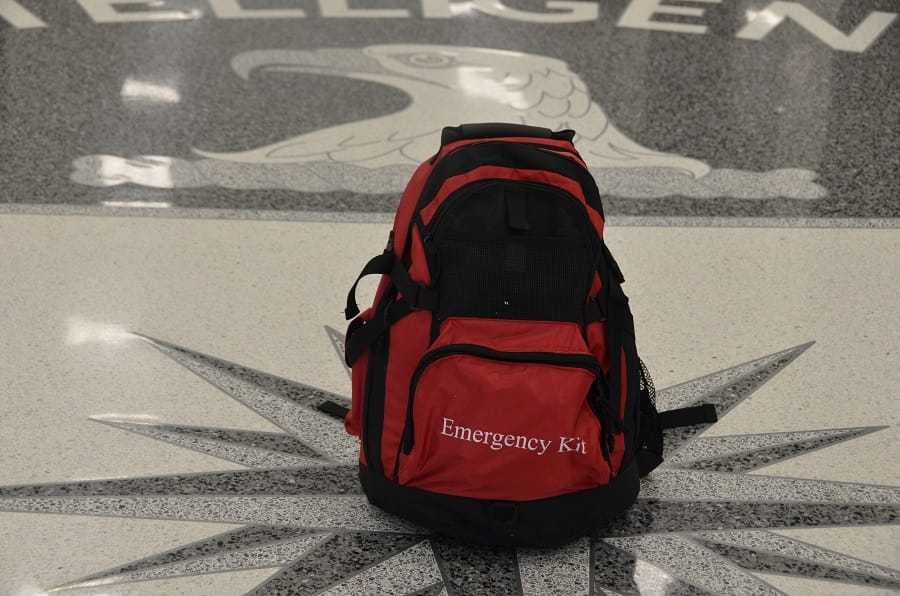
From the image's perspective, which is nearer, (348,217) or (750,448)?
(750,448)

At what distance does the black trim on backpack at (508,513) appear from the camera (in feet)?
5.24

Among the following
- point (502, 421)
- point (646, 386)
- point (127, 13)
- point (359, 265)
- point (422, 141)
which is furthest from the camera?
point (127, 13)

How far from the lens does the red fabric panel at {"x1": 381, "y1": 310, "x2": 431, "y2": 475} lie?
1612 mm

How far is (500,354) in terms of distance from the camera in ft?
5.11

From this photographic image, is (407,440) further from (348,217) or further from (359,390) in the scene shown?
(348,217)

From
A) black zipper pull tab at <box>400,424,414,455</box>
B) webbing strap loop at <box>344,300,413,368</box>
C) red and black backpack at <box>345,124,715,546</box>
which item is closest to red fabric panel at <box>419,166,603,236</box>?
red and black backpack at <box>345,124,715,546</box>

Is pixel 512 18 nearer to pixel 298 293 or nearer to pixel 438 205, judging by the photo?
pixel 298 293

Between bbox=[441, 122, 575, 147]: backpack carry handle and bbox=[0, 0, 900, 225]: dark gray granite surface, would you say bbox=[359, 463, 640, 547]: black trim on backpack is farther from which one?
bbox=[0, 0, 900, 225]: dark gray granite surface

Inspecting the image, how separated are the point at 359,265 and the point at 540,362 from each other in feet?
2.93

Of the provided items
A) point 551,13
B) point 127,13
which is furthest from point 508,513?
point 127,13

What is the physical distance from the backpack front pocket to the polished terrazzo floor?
5.4 inches

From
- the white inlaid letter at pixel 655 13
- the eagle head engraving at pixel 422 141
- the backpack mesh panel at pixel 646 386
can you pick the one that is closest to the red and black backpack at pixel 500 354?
the backpack mesh panel at pixel 646 386

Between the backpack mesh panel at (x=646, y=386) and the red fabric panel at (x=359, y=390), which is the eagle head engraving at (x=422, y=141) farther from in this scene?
the red fabric panel at (x=359, y=390)

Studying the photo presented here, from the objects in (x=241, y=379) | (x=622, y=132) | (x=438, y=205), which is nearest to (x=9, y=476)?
(x=241, y=379)
